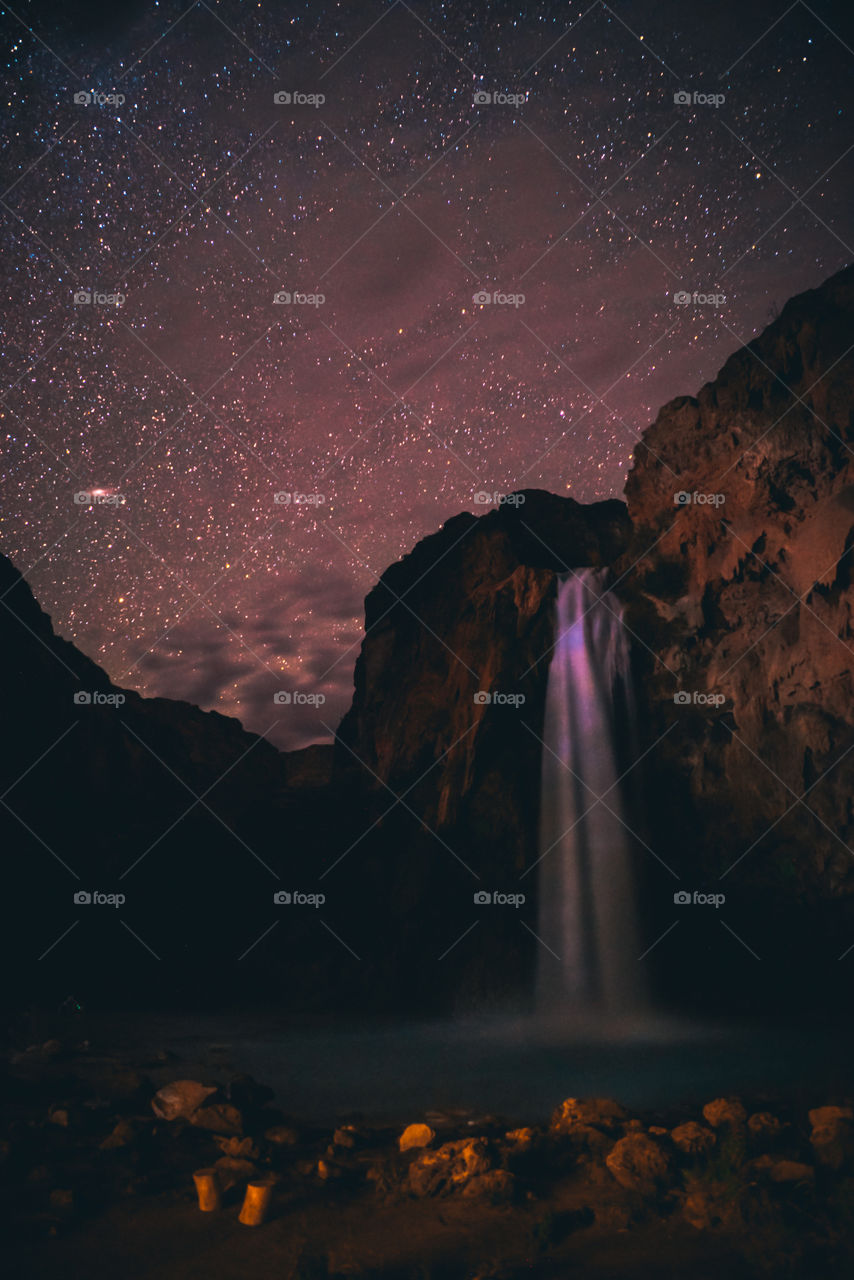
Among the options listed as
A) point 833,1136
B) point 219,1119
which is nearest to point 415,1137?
point 219,1119

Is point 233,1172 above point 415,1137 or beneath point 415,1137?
above

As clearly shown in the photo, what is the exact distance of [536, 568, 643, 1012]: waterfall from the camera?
29.1 m

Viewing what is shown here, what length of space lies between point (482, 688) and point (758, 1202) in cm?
2353

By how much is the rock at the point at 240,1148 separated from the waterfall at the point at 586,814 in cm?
2025

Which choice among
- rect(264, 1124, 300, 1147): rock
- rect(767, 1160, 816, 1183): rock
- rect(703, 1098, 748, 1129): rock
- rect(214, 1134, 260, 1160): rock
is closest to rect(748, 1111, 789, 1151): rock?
rect(703, 1098, 748, 1129): rock

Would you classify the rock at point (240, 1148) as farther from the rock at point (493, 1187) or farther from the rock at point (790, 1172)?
the rock at point (790, 1172)

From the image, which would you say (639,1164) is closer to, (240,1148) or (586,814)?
(240,1148)

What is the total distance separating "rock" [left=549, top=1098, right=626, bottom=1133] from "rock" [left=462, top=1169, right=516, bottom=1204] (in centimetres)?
204

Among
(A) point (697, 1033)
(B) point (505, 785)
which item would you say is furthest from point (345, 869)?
(A) point (697, 1033)

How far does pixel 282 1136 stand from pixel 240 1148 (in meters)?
1.04

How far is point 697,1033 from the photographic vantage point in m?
23.5

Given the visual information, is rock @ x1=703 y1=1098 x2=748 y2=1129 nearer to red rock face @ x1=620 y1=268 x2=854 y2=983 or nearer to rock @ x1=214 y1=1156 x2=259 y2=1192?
rock @ x1=214 y1=1156 x2=259 y2=1192

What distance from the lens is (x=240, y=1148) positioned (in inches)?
409

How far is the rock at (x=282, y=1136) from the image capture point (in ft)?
36.6
